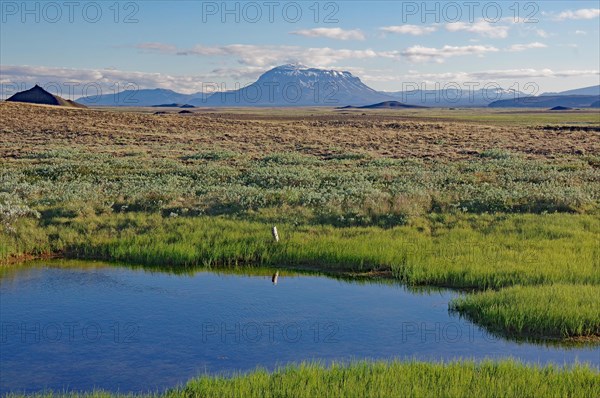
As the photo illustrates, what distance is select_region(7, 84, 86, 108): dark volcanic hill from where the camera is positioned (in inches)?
5389

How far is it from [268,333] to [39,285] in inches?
287

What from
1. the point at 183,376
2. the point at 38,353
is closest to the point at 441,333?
the point at 183,376

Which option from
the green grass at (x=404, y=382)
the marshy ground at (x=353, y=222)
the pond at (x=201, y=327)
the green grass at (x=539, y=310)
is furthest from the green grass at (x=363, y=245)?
the green grass at (x=404, y=382)

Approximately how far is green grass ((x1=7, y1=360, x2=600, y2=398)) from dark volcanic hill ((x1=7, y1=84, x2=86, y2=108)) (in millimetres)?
132919

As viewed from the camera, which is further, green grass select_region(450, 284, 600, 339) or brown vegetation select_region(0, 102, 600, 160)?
brown vegetation select_region(0, 102, 600, 160)

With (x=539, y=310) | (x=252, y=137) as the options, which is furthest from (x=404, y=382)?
(x=252, y=137)

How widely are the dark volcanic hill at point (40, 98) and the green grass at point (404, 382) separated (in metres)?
133

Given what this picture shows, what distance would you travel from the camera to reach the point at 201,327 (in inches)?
563

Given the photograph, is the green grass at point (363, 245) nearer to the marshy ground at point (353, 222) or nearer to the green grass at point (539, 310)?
the marshy ground at point (353, 222)

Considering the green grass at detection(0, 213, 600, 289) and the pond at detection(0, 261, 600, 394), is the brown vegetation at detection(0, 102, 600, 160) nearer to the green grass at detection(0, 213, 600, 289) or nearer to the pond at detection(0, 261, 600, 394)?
the green grass at detection(0, 213, 600, 289)

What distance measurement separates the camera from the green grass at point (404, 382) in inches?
394

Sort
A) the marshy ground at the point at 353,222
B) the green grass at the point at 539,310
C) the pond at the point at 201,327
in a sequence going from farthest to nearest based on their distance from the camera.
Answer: the marshy ground at the point at 353,222 < the green grass at the point at 539,310 < the pond at the point at 201,327

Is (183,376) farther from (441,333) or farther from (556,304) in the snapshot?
(556,304)

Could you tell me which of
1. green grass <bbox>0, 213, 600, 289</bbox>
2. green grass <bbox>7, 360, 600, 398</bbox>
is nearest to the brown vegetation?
green grass <bbox>0, 213, 600, 289</bbox>
